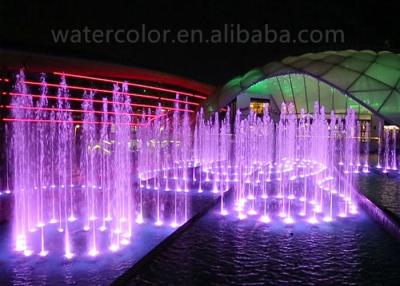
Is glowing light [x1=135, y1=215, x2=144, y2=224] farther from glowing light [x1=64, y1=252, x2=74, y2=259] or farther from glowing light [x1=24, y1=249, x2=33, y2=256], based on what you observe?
glowing light [x1=24, y1=249, x2=33, y2=256]

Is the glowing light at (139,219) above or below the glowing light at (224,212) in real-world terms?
below

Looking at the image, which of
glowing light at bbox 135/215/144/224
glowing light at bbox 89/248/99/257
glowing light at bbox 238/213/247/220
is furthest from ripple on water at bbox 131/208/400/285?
glowing light at bbox 135/215/144/224

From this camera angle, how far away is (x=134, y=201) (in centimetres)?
908

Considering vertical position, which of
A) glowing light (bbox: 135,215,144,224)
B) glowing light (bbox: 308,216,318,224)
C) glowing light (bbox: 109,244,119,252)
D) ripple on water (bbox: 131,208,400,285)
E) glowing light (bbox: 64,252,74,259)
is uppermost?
glowing light (bbox: 135,215,144,224)

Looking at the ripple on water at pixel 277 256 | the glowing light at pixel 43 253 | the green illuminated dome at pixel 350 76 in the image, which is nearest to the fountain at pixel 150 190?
the glowing light at pixel 43 253

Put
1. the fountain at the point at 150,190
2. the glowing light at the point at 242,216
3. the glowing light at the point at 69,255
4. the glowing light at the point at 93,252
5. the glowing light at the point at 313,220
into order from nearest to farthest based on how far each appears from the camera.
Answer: the glowing light at the point at 69,255
the glowing light at the point at 93,252
the fountain at the point at 150,190
the glowing light at the point at 313,220
the glowing light at the point at 242,216

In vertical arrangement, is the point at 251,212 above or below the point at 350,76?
below

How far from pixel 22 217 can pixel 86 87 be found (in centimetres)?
2467

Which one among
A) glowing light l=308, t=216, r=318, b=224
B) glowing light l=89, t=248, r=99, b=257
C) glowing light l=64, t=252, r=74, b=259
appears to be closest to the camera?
glowing light l=64, t=252, r=74, b=259

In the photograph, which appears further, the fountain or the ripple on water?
the fountain

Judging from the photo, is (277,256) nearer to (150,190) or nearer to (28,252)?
(28,252)

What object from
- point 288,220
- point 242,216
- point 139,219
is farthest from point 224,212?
point 139,219

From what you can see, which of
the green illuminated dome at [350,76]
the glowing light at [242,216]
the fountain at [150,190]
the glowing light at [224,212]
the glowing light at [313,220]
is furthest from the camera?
the green illuminated dome at [350,76]

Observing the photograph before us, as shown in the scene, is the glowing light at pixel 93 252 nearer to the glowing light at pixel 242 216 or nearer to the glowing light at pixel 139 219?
the glowing light at pixel 139 219
